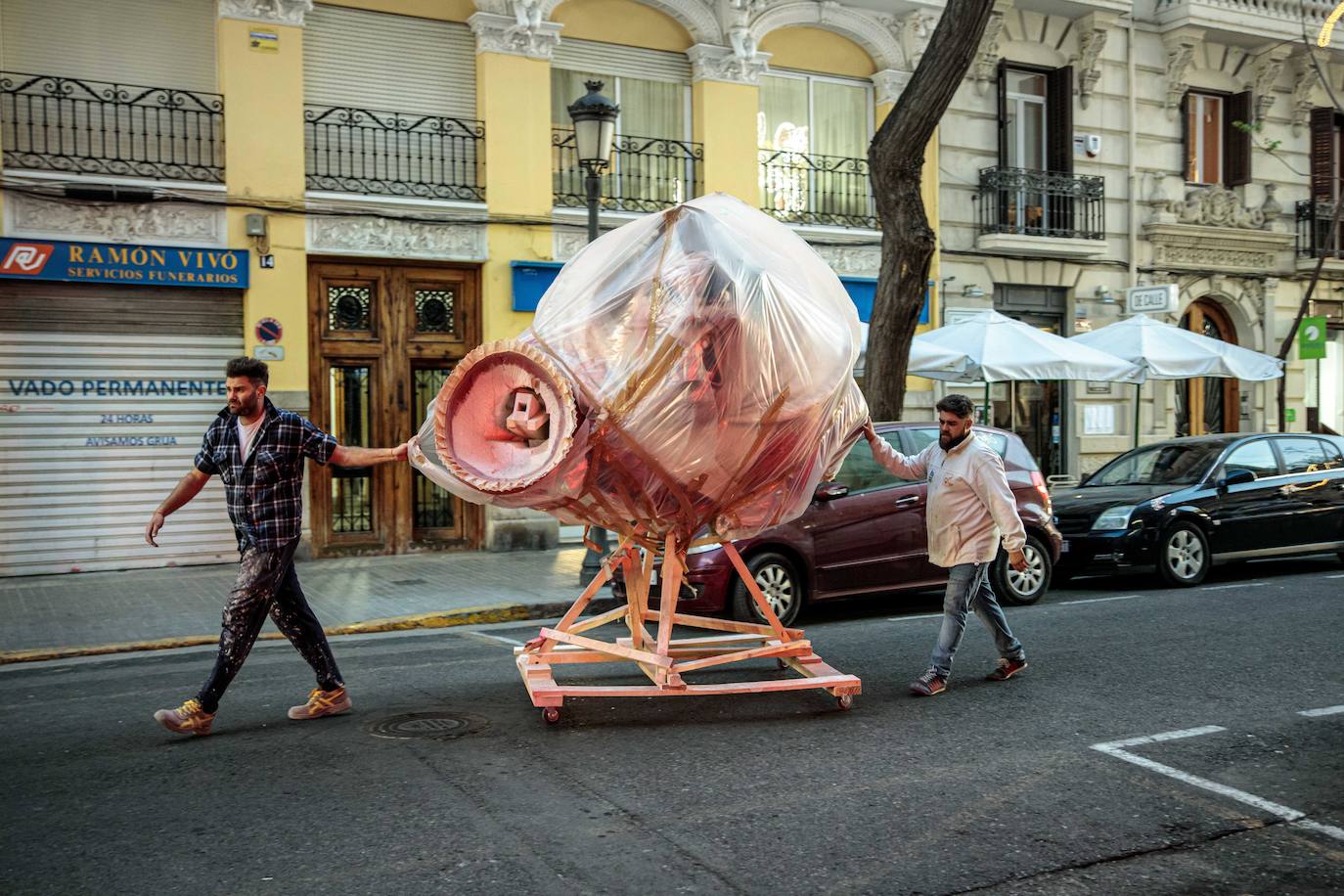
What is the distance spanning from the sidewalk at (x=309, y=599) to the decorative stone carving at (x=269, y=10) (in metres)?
6.41

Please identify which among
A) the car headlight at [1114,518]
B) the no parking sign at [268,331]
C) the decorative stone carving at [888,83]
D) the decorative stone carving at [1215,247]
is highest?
the decorative stone carving at [888,83]

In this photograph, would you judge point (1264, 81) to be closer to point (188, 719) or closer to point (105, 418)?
point (105, 418)

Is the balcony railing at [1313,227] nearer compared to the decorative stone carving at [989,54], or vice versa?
the decorative stone carving at [989,54]

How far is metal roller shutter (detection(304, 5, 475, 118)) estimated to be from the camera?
14609 millimetres

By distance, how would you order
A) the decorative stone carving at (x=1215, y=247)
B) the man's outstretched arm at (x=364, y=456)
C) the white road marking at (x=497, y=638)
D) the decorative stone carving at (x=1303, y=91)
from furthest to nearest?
the decorative stone carving at (x=1303, y=91) < the decorative stone carving at (x=1215, y=247) < the white road marking at (x=497, y=638) < the man's outstretched arm at (x=364, y=456)

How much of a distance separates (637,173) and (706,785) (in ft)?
41.4

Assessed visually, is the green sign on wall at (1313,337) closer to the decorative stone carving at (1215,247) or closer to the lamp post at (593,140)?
the decorative stone carving at (1215,247)

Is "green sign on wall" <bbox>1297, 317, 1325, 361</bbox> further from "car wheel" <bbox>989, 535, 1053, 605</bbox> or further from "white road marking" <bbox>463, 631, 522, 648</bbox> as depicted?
"white road marking" <bbox>463, 631, 522, 648</bbox>

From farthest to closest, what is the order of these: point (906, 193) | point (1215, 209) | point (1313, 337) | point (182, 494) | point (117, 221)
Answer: point (1215, 209)
point (1313, 337)
point (117, 221)
point (906, 193)
point (182, 494)

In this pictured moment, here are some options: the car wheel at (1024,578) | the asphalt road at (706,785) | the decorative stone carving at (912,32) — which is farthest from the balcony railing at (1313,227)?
the asphalt road at (706,785)

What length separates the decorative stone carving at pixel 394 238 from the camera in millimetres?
14336

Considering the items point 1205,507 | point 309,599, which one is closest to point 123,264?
point 309,599

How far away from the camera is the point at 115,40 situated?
13.6 meters

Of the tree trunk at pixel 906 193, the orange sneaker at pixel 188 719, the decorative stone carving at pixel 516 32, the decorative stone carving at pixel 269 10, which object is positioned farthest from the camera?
the decorative stone carving at pixel 516 32
